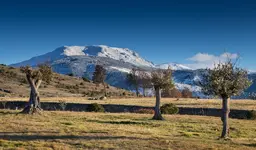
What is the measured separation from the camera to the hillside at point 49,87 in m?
109

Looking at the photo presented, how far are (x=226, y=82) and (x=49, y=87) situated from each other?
97437 millimetres

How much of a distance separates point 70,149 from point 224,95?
1539cm

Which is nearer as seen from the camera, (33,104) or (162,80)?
(33,104)

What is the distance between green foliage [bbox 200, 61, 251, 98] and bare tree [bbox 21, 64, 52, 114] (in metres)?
21.9

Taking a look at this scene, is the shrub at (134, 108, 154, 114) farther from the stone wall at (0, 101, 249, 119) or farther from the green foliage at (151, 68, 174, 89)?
the green foliage at (151, 68, 174, 89)

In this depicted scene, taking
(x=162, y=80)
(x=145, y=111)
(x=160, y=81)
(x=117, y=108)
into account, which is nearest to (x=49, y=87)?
(x=117, y=108)

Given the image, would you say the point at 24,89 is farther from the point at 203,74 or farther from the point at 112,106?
the point at 203,74

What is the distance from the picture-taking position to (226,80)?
31.7 m

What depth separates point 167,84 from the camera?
165ft

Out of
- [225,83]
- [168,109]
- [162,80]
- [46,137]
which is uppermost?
[162,80]

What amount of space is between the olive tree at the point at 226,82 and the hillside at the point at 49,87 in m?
79.1

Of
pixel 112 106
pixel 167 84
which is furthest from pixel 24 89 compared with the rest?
pixel 167 84

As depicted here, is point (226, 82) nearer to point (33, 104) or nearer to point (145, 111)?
point (33, 104)

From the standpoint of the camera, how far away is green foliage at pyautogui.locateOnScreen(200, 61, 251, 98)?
3164 centimetres
